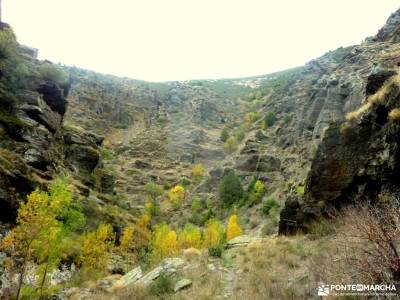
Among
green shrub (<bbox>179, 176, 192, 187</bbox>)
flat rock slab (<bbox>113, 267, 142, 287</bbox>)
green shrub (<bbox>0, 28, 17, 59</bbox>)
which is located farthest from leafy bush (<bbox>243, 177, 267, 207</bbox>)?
flat rock slab (<bbox>113, 267, 142, 287</bbox>)

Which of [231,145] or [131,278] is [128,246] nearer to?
[131,278]

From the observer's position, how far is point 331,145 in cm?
1755

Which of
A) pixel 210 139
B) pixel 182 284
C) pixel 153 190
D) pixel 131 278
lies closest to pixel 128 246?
pixel 131 278

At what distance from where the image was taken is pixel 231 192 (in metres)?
60.4

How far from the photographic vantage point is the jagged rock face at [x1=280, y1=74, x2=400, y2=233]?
1416 centimetres

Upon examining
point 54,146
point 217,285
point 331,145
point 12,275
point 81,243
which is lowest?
point 81,243

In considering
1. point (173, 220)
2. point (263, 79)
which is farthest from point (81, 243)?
point (263, 79)

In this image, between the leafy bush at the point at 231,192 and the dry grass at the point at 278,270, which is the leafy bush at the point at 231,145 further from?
the dry grass at the point at 278,270

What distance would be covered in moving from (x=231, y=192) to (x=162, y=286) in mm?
47339

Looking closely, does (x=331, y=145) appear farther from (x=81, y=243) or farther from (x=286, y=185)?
(x=286, y=185)

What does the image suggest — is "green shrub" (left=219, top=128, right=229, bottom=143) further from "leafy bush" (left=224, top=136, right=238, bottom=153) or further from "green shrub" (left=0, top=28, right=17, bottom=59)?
"green shrub" (left=0, top=28, right=17, bottom=59)

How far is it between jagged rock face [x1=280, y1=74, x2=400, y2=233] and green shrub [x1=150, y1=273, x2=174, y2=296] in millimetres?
7384

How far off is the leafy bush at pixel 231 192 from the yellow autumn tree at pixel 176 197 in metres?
11.5

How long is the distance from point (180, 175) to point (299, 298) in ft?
254
